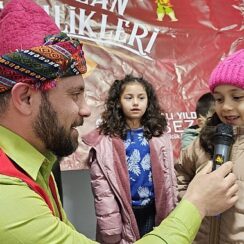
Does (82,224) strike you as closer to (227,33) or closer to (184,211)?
(227,33)

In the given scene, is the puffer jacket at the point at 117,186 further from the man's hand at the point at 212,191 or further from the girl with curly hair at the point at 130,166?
the man's hand at the point at 212,191

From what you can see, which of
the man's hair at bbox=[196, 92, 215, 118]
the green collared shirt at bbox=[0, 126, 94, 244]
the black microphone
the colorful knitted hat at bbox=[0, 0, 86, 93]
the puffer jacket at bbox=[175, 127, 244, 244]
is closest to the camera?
the green collared shirt at bbox=[0, 126, 94, 244]

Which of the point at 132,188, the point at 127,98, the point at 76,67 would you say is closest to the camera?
the point at 76,67

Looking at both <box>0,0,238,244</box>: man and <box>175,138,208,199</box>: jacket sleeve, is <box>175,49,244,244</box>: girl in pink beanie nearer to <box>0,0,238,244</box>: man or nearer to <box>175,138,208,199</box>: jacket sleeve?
<box>175,138,208,199</box>: jacket sleeve

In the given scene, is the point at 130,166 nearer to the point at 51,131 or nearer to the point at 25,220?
the point at 51,131

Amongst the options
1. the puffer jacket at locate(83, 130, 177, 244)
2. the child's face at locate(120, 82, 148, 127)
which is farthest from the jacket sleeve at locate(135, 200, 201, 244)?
the child's face at locate(120, 82, 148, 127)

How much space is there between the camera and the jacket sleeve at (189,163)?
1297 mm

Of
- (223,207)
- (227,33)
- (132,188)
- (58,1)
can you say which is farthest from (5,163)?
(227,33)

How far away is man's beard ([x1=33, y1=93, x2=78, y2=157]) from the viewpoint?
84 centimetres

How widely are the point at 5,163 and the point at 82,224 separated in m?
2.04

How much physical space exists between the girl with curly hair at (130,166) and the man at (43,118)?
110 centimetres

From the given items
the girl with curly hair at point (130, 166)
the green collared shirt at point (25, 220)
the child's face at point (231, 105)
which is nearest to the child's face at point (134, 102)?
the girl with curly hair at point (130, 166)

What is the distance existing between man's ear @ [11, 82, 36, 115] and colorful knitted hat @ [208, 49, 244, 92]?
0.70 meters

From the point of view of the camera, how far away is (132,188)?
2.05 m
